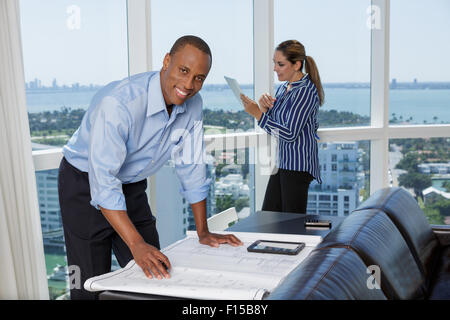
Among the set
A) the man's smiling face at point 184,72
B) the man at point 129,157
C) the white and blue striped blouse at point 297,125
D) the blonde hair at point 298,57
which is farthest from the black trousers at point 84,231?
the blonde hair at point 298,57

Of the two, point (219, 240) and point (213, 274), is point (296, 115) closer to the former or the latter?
point (219, 240)

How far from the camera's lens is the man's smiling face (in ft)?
5.16

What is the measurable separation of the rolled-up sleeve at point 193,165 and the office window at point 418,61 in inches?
101

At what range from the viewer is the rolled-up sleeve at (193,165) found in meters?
1.87

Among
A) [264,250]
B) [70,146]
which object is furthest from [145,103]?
[264,250]

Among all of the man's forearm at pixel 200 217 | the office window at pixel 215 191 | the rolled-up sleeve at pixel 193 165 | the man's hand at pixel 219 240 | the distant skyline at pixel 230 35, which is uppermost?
the distant skyline at pixel 230 35

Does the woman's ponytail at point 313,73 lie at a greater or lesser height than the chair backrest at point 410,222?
greater

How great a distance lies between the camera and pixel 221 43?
11.4 feet

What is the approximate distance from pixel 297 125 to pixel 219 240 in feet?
4.81

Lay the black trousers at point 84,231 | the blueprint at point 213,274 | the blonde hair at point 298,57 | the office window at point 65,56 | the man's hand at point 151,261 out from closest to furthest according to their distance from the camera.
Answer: the blueprint at point 213,274
the man's hand at point 151,261
the black trousers at point 84,231
the office window at point 65,56
the blonde hair at point 298,57

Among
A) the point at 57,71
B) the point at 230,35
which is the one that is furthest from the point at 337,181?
the point at 57,71

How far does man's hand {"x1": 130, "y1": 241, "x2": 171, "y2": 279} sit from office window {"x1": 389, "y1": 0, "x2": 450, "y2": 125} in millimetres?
3106

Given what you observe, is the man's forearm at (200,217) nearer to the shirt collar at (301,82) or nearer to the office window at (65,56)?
the office window at (65,56)
